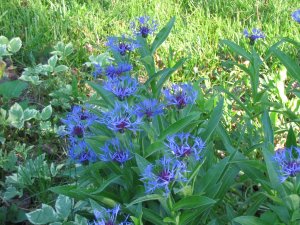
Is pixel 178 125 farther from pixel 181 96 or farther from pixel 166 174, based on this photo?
pixel 166 174

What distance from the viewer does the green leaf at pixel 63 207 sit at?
6.43 feet

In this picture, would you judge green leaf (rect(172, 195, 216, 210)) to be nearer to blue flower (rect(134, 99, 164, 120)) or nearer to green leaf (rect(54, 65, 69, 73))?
A: blue flower (rect(134, 99, 164, 120))

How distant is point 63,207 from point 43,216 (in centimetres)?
8

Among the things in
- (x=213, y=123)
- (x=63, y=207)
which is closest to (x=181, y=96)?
(x=213, y=123)

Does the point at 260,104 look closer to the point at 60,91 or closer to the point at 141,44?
the point at 141,44

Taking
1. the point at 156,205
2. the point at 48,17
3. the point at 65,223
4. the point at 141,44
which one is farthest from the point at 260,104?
the point at 48,17

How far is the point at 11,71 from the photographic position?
2.99 m

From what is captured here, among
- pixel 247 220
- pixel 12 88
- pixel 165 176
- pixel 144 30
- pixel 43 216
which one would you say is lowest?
pixel 43 216

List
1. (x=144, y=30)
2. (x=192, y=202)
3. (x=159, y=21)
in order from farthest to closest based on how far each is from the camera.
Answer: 1. (x=159, y=21)
2. (x=144, y=30)
3. (x=192, y=202)

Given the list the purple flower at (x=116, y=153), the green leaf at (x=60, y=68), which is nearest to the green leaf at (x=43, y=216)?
the purple flower at (x=116, y=153)

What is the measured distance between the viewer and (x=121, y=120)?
1387mm

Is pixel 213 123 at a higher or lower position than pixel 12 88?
higher

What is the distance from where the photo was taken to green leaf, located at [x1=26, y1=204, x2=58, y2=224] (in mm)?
1965

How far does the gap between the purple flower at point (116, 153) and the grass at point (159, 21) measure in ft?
4.55
